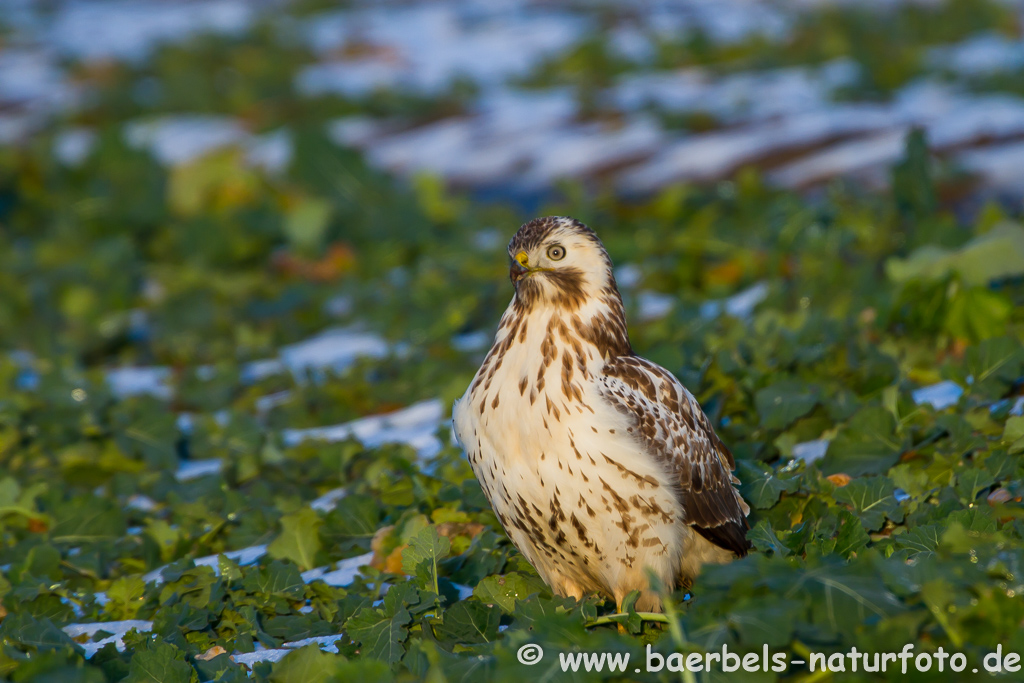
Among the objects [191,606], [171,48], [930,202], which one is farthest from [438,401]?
[171,48]

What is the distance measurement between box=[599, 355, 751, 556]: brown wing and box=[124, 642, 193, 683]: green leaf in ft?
5.31

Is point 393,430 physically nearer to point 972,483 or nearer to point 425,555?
point 425,555

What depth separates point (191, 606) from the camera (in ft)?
13.3

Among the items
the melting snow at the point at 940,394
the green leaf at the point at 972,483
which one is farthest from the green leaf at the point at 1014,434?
the melting snow at the point at 940,394

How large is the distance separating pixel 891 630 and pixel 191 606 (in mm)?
2575

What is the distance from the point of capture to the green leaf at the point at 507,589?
149 inches

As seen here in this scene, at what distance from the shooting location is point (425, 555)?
3.75m

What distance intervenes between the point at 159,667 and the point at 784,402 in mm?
2865

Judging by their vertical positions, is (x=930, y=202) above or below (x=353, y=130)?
below

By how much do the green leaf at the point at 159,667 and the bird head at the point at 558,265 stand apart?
1663 mm

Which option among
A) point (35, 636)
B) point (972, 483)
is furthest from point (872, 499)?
point (35, 636)

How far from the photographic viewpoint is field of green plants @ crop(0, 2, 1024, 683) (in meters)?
3.13

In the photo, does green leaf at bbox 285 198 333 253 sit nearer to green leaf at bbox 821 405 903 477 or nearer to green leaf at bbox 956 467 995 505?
green leaf at bbox 821 405 903 477

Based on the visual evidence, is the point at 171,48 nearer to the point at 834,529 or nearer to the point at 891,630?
the point at 834,529
